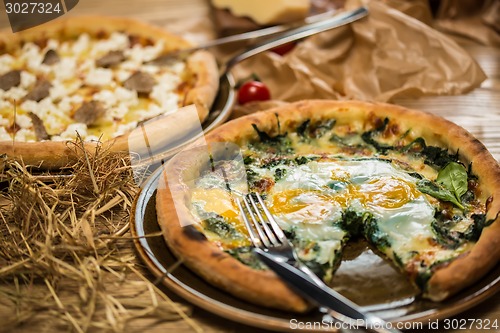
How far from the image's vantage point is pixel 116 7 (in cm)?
600

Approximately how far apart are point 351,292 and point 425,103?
2.10 metres

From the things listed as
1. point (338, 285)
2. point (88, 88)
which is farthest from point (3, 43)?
point (338, 285)

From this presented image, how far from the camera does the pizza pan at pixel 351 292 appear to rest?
225 centimetres

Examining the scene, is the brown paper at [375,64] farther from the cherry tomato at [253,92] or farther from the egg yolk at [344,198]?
the egg yolk at [344,198]

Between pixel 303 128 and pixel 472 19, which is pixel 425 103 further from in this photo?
pixel 472 19

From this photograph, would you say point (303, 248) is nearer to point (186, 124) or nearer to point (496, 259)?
point (496, 259)

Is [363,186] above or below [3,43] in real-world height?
below

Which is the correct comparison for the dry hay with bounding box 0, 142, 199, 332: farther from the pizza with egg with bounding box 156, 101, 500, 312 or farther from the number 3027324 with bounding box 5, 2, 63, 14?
the number 3027324 with bounding box 5, 2, 63, 14

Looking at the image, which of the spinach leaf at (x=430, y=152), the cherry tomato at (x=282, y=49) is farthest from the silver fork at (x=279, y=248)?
the cherry tomato at (x=282, y=49)

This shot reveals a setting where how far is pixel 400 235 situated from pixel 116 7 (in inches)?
168

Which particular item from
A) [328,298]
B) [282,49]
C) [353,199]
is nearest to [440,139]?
[353,199]

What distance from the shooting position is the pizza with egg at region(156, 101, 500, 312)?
241cm

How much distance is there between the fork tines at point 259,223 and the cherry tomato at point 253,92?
153 centimetres

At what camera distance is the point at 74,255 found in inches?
102
